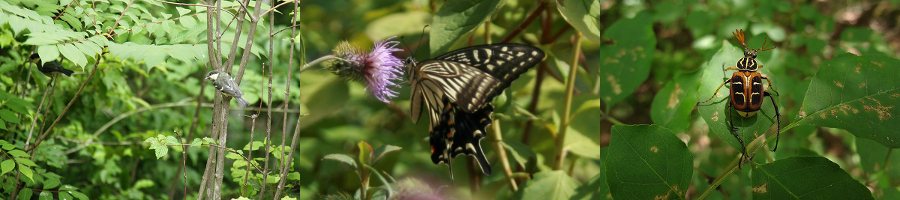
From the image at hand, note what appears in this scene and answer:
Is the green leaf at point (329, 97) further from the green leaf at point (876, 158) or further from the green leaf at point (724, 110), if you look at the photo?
the green leaf at point (876, 158)

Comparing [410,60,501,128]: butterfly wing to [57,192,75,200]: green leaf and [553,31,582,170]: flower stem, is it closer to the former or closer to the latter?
[553,31,582,170]: flower stem

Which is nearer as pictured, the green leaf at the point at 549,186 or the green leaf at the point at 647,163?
the green leaf at the point at 647,163

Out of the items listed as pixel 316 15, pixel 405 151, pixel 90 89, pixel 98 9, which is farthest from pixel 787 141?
pixel 90 89

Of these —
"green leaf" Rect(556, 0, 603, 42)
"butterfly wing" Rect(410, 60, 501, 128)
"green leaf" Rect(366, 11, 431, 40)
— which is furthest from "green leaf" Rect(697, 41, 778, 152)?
"green leaf" Rect(366, 11, 431, 40)

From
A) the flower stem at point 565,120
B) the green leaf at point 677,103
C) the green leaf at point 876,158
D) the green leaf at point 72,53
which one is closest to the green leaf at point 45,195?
the green leaf at point 72,53

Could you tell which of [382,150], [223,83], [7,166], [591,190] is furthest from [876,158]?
[7,166]

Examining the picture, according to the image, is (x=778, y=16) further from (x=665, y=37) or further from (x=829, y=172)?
(x=829, y=172)
